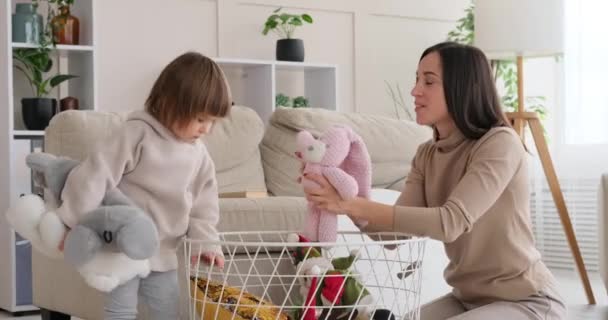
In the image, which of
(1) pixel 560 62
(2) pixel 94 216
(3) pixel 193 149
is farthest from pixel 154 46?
(2) pixel 94 216

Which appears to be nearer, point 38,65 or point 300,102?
point 38,65

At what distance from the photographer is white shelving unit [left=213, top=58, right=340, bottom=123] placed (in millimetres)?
4488

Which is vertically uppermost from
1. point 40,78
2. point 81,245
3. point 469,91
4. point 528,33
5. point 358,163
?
point 528,33

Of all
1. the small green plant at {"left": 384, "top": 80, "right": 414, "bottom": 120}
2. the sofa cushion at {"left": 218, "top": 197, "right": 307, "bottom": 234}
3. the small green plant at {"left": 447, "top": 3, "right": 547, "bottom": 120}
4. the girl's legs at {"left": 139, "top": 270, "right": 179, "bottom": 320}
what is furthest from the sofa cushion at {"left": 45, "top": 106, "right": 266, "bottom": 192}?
the small green plant at {"left": 447, "top": 3, "right": 547, "bottom": 120}

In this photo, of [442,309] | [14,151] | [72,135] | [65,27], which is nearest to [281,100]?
[65,27]

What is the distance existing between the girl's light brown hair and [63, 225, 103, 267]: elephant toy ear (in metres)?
0.34

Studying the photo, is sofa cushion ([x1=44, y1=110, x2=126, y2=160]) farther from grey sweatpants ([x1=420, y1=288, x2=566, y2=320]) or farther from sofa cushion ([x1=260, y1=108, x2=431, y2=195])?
grey sweatpants ([x1=420, y1=288, x2=566, y2=320])

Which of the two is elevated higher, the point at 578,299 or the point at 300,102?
the point at 300,102

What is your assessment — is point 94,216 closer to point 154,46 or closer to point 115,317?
point 115,317

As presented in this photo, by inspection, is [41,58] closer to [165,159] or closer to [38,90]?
[38,90]

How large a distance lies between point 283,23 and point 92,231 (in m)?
3.27

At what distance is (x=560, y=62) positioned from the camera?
16.2ft

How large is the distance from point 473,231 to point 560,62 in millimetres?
3527

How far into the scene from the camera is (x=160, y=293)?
1.69 m
